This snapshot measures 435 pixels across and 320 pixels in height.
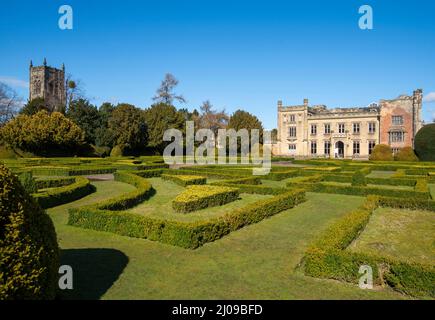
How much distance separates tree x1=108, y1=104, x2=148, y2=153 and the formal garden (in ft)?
110

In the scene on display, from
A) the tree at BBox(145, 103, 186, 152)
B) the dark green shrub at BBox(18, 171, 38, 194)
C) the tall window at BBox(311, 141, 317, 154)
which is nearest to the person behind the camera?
the dark green shrub at BBox(18, 171, 38, 194)

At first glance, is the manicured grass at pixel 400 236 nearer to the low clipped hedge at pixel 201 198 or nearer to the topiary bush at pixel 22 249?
the low clipped hedge at pixel 201 198

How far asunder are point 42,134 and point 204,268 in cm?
3825

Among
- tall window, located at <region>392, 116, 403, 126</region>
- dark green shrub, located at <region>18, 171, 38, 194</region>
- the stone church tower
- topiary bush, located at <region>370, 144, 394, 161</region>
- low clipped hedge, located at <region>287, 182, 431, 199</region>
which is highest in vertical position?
the stone church tower

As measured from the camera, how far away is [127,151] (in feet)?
168

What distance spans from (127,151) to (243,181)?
35.3 m

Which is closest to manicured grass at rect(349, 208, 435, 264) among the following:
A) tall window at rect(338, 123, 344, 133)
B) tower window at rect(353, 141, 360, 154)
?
tower window at rect(353, 141, 360, 154)

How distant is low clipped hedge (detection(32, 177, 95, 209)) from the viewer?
1334 centimetres

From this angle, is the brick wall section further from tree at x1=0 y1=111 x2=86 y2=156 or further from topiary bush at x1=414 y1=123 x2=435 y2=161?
tree at x1=0 y1=111 x2=86 y2=156

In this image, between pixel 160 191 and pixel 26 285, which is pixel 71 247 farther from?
pixel 160 191

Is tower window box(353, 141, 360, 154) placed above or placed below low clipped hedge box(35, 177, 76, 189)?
above

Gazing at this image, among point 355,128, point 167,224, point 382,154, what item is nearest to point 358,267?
point 167,224

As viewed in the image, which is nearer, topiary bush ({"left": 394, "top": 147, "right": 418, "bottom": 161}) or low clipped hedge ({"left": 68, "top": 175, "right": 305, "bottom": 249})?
low clipped hedge ({"left": 68, "top": 175, "right": 305, "bottom": 249})
